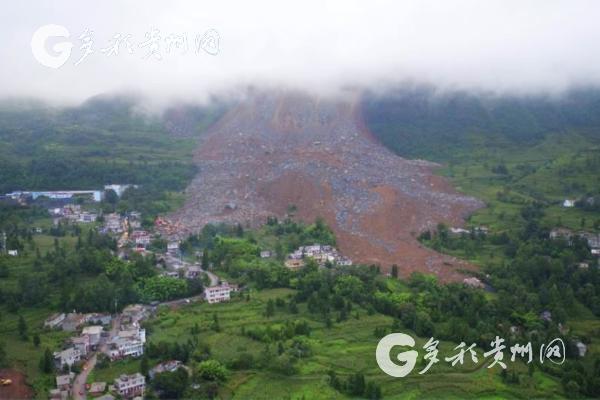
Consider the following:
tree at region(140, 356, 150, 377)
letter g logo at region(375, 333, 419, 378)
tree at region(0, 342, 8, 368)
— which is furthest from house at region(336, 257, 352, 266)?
tree at region(0, 342, 8, 368)

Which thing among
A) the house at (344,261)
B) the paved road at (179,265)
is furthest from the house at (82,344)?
the house at (344,261)

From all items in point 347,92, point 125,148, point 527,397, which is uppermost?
point 347,92

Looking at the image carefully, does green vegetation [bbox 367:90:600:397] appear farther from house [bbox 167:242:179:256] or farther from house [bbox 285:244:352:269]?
house [bbox 167:242:179:256]

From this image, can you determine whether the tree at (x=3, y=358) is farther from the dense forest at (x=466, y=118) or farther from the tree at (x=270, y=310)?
the dense forest at (x=466, y=118)

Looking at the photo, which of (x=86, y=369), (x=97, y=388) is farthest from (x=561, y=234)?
(x=97, y=388)

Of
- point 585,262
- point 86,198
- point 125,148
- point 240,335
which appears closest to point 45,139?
point 125,148

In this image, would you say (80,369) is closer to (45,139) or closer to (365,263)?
(365,263)
